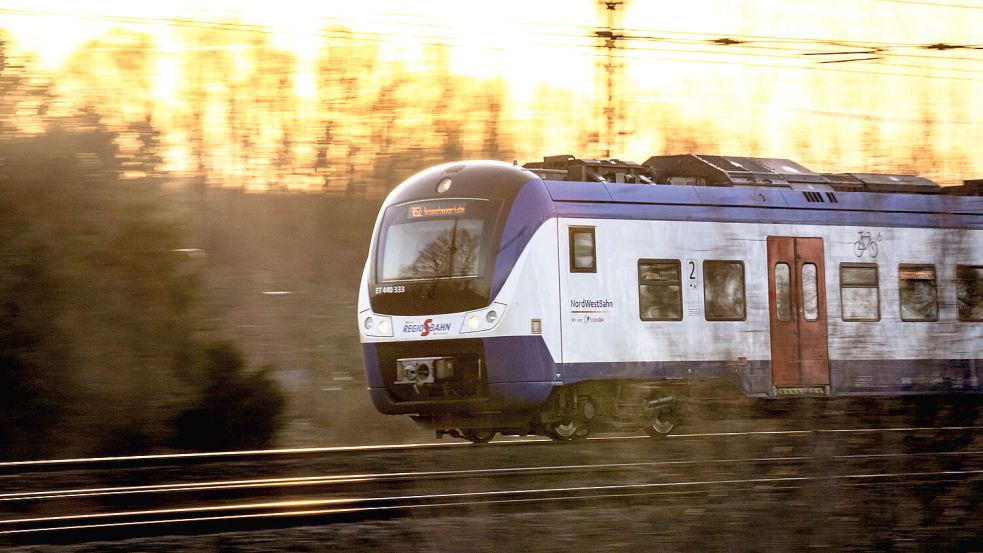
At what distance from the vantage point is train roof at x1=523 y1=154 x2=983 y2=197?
1553 centimetres

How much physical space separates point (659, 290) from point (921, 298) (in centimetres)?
747

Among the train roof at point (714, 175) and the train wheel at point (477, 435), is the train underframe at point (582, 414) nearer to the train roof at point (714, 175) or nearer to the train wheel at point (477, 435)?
the train wheel at point (477, 435)

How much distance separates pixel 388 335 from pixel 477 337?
1282 millimetres

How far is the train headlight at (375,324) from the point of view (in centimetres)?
1517

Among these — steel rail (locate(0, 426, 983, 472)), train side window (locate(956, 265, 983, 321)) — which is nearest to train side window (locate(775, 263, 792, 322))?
steel rail (locate(0, 426, 983, 472))

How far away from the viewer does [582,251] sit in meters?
14.9

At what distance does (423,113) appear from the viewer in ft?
76.4

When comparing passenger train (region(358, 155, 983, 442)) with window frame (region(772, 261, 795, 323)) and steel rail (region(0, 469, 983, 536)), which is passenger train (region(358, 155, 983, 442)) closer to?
window frame (region(772, 261, 795, 323))

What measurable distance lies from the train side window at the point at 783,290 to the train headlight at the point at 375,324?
14.9 feet

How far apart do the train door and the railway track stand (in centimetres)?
276

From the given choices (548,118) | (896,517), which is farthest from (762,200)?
(896,517)

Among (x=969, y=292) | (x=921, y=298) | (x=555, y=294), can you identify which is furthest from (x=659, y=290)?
(x=921, y=298)

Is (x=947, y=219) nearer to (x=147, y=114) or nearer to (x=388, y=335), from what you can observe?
(x=388, y=335)

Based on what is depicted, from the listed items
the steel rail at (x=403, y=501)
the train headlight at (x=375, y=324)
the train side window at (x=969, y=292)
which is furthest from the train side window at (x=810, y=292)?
the train side window at (x=969, y=292)
